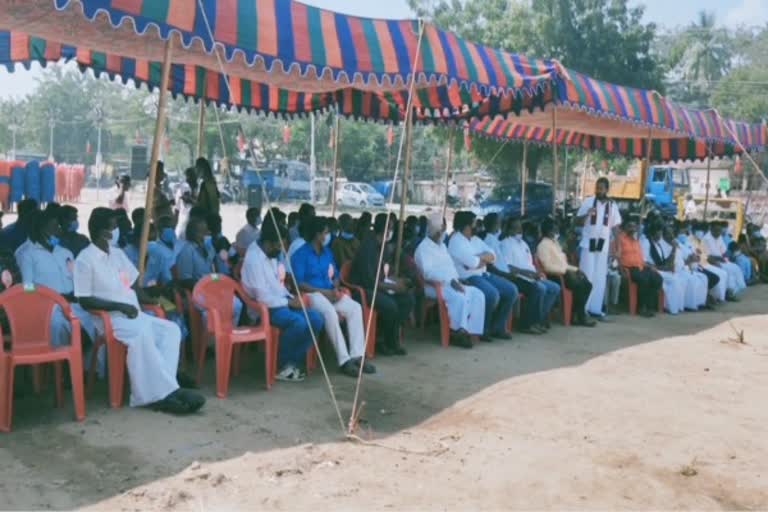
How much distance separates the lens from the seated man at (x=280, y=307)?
5719 mm

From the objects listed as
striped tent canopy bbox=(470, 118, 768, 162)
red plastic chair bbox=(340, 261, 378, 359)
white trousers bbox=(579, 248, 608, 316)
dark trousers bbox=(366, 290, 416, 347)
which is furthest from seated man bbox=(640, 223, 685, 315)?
red plastic chair bbox=(340, 261, 378, 359)

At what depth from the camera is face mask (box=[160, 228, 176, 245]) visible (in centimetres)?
639

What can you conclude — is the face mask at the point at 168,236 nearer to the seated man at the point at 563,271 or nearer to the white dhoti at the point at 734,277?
the seated man at the point at 563,271

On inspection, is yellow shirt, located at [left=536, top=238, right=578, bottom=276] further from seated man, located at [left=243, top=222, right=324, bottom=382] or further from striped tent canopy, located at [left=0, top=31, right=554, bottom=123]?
seated man, located at [left=243, top=222, right=324, bottom=382]

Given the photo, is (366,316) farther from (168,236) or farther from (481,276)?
(168,236)

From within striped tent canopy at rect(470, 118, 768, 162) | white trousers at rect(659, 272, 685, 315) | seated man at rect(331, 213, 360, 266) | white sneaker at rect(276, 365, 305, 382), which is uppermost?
striped tent canopy at rect(470, 118, 768, 162)

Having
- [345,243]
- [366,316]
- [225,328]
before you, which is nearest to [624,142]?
[345,243]

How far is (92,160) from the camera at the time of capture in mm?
69938

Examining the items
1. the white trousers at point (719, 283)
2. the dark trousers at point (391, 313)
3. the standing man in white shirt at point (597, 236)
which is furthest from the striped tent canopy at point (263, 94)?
the white trousers at point (719, 283)

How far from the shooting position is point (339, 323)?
242 inches

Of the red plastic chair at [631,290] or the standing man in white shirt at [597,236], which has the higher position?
the standing man in white shirt at [597,236]

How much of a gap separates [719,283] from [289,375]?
25.9ft

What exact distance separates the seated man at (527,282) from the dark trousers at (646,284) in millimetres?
1862

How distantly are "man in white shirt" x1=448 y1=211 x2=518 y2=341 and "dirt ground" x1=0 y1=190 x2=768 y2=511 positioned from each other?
109cm
